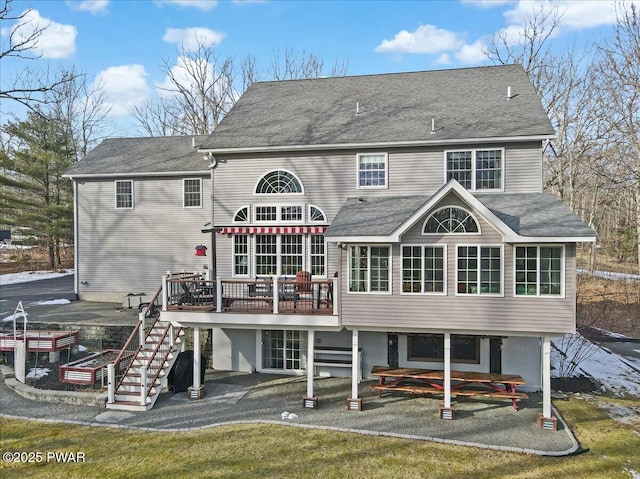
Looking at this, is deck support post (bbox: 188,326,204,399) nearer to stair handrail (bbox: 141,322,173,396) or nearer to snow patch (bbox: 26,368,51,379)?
stair handrail (bbox: 141,322,173,396)

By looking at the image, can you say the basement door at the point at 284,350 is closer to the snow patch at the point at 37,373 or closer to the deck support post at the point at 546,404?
the snow patch at the point at 37,373

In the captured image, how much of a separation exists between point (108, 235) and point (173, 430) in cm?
1271

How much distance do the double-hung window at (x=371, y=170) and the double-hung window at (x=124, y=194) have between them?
11776 mm

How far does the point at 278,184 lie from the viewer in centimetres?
1421

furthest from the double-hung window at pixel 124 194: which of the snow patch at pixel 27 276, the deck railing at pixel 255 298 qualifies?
the snow patch at pixel 27 276

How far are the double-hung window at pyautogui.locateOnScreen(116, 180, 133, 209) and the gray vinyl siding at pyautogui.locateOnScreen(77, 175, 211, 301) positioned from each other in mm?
217

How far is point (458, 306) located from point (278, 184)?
7.28 m

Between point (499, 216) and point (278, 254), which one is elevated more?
point (499, 216)

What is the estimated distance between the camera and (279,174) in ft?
46.6

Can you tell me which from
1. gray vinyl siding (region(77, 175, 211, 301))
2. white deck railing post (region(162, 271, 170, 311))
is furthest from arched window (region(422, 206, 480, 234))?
gray vinyl siding (region(77, 175, 211, 301))

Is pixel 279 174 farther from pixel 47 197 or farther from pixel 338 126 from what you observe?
pixel 47 197

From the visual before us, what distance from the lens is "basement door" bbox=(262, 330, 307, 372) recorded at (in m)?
14.2

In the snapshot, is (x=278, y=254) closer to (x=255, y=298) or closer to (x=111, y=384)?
(x=255, y=298)

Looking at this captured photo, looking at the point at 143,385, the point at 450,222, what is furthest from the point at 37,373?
the point at 450,222
